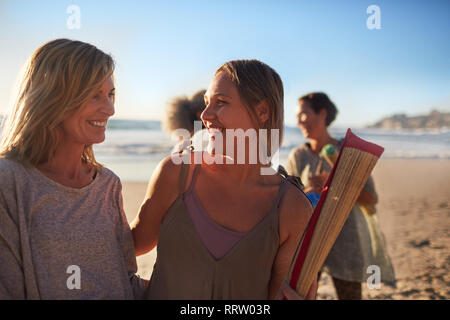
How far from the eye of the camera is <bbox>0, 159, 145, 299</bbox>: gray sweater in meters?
1.60

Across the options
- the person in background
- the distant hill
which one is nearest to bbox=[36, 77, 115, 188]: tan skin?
the person in background

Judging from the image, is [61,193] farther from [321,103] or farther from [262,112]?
[321,103]

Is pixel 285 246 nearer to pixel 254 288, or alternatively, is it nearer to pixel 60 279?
pixel 254 288

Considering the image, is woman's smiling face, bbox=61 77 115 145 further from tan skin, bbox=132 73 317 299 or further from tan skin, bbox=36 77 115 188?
tan skin, bbox=132 73 317 299

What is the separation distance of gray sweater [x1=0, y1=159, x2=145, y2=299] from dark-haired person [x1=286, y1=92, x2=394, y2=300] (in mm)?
2250

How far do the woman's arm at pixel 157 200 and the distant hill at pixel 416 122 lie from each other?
104 ft

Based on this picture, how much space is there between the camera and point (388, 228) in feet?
28.2

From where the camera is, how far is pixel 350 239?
3.88 meters

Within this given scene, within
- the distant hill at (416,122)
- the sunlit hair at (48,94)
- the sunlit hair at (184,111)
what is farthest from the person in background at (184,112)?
the distant hill at (416,122)

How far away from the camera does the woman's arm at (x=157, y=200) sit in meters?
1.94

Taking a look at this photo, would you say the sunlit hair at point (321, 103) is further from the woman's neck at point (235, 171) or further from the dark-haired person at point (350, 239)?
the woman's neck at point (235, 171)

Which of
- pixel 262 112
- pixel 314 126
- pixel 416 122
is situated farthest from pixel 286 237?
pixel 416 122

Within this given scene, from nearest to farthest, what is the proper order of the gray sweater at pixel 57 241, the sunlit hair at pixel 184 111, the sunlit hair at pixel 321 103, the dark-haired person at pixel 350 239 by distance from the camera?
the gray sweater at pixel 57 241 < the dark-haired person at pixel 350 239 < the sunlit hair at pixel 184 111 < the sunlit hair at pixel 321 103
